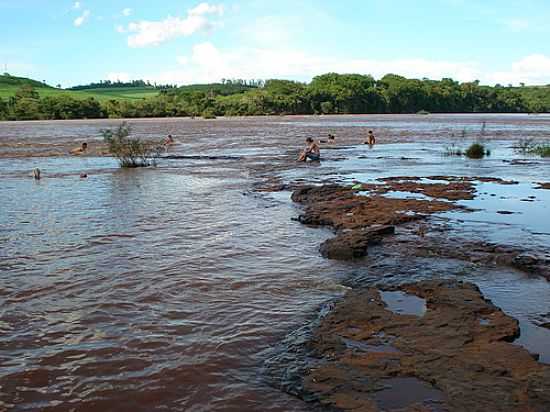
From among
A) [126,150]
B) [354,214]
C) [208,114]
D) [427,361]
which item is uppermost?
[208,114]

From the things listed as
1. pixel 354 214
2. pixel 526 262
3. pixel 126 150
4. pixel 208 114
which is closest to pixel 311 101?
pixel 208 114

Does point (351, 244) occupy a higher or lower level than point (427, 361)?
higher

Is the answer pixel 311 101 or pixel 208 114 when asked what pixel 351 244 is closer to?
pixel 208 114

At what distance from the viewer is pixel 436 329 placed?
19.7 feet

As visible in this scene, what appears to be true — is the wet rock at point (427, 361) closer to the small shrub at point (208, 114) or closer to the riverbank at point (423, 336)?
the riverbank at point (423, 336)

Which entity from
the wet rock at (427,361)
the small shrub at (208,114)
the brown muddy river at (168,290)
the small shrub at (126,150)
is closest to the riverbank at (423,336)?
the wet rock at (427,361)

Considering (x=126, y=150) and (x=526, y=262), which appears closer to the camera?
(x=526, y=262)

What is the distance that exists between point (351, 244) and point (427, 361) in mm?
4231

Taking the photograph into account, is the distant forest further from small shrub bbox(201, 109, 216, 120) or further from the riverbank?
the riverbank

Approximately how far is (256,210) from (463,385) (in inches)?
378

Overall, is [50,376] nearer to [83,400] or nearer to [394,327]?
[83,400]

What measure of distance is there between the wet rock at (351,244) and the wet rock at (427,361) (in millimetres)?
2244

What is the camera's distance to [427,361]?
5.29 metres

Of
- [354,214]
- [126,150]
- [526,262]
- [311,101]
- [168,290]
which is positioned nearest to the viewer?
[168,290]
